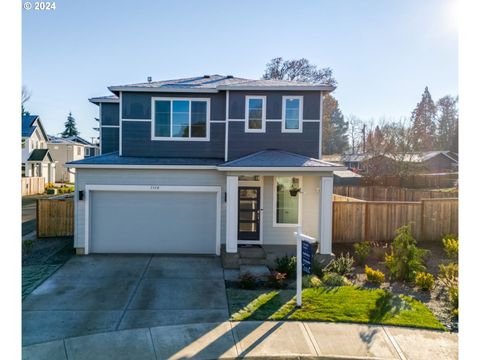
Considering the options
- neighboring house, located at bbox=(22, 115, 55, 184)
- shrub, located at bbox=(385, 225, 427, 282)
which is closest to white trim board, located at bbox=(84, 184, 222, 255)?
shrub, located at bbox=(385, 225, 427, 282)

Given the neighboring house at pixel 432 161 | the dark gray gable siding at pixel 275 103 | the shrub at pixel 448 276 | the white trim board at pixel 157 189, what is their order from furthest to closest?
the neighboring house at pixel 432 161, the dark gray gable siding at pixel 275 103, the white trim board at pixel 157 189, the shrub at pixel 448 276

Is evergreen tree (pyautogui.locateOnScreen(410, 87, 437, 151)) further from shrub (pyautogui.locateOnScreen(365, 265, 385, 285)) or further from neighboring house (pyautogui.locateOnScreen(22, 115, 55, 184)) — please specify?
neighboring house (pyautogui.locateOnScreen(22, 115, 55, 184))

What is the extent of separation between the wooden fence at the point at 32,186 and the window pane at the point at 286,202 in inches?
877

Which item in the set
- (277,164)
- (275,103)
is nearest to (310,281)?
(277,164)

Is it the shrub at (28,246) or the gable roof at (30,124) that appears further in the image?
the gable roof at (30,124)

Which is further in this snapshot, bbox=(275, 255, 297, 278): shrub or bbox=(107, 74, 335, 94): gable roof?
bbox=(107, 74, 335, 94): gable roof

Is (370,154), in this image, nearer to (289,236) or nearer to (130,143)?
(289,236)

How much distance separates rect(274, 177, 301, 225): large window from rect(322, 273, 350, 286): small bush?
2975mm

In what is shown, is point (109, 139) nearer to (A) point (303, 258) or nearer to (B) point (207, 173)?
(B) point (207, 173)

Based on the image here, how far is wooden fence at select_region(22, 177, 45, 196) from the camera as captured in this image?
1022 inches

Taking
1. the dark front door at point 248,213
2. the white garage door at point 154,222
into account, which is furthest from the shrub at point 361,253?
the white garage door at point 154,222

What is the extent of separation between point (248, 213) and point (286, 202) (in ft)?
4.10

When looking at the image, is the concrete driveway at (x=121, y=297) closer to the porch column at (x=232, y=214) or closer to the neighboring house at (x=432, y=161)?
the porch column at (x=232, y=214)

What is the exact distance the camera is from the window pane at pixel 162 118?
11.6 m
